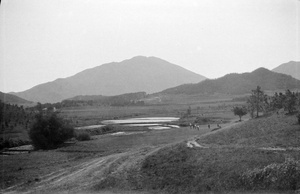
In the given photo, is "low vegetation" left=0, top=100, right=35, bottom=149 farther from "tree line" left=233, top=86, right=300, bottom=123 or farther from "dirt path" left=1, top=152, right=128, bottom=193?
"tree line" left=233, top=86, right=300, bottom=123

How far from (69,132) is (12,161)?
29.1 meters

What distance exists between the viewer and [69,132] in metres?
81.5

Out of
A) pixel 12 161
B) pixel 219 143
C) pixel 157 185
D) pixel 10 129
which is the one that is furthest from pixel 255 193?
pixel 10 129

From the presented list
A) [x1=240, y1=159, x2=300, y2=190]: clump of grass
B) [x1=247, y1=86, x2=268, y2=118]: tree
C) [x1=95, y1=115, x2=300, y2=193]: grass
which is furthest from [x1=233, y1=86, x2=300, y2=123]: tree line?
[x1=240, y1=159, x2=300, y2=190]: clump of grass

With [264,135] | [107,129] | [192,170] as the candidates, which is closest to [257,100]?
[264,135]

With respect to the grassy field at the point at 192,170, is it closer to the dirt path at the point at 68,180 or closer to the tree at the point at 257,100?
the dirt path at the point at 68,180

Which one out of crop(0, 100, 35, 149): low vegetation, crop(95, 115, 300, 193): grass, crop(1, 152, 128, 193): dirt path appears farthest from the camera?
crop(0, 100, 35, 149): low vegetation

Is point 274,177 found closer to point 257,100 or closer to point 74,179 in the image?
point 74,179

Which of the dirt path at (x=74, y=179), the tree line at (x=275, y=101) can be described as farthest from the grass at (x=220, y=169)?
the tree line at (x=275, y=101)

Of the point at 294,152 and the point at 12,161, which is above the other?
the point at 294,152

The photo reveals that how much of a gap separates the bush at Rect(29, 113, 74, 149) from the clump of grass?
202 feet

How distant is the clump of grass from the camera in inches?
889

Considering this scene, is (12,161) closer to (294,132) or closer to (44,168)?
(44,168)

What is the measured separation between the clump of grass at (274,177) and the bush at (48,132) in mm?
61480
